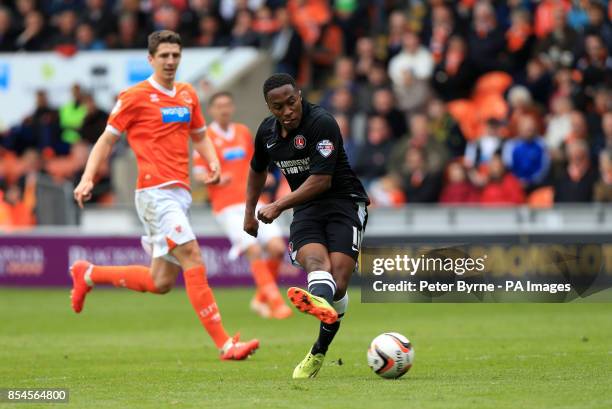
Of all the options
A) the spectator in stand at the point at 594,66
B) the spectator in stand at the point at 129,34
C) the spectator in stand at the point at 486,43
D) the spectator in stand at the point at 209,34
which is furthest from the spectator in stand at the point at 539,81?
the spectator in stand at the point at 129,34

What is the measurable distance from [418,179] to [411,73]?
7.74 feet

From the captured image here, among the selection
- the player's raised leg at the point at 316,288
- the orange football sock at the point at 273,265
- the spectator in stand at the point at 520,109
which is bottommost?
the player's raised leg at the point at 316,288

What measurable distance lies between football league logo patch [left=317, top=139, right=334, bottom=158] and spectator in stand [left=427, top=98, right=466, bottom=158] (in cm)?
1229

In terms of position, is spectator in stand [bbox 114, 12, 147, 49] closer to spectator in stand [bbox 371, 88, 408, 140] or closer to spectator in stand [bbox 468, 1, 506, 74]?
spectator in stand [bbox 371, 88, 408, 140]

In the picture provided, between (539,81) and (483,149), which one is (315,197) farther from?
(539,81)

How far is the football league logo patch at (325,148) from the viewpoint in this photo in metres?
9.48

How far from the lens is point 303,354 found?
1166 centimetres

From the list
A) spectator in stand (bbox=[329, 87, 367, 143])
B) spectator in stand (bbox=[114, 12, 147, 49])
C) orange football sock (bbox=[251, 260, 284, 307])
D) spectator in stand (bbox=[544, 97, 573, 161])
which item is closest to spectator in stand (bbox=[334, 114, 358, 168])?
spectator in stand (bbox=[329, 87, 367, 143])

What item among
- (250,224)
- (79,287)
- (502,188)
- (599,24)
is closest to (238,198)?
(79,287)

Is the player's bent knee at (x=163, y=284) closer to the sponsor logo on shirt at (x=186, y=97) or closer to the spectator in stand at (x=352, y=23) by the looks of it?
the sponsor logo on shirt at (x=186, y=97)

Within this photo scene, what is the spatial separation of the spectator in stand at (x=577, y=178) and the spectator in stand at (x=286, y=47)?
240 inches

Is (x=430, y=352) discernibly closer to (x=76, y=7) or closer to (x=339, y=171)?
(x=339, y=171)

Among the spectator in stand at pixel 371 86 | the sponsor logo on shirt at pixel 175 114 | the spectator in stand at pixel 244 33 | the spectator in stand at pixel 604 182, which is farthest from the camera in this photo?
the spectator in stand at pixel 244 33

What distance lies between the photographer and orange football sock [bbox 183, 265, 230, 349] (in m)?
11.2
